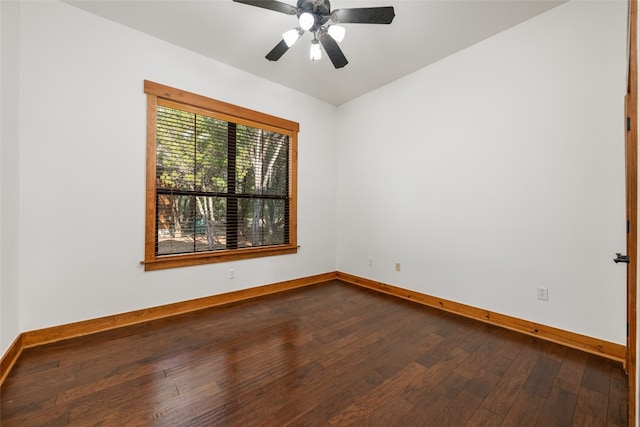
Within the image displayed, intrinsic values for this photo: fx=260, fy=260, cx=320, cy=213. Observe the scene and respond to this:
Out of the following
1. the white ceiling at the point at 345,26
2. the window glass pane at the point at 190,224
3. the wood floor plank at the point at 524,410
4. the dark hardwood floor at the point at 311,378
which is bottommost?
the wood floor plank at the point at 524,410

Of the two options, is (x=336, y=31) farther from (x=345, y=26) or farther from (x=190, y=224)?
(x=190, y=224)

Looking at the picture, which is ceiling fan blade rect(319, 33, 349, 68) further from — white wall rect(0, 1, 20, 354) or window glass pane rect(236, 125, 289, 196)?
white wall rect(0, 1, 20, 354)

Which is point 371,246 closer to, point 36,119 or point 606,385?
point 606,385

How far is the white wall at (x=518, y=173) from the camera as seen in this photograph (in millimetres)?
2059

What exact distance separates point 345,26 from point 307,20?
0.82m

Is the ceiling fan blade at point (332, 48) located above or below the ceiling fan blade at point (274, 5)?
below

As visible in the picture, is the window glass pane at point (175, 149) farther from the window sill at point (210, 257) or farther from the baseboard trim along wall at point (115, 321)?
the baseboard trim along wall at point (115, 321)

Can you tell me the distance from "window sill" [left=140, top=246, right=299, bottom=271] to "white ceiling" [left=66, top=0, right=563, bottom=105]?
2328 mm

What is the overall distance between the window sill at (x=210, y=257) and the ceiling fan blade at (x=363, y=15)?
→ 264 cm

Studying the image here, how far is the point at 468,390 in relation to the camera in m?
1.64

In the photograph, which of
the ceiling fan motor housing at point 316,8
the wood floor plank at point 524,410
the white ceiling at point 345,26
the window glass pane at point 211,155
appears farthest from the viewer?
the window glass pane at point 211,155

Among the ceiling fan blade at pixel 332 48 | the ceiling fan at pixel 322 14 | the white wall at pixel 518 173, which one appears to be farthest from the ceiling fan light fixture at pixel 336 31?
the white wall at pixel 518 173

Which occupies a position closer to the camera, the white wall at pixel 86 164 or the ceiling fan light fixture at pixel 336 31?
the ceiling fan light fixture at pixel 336 31

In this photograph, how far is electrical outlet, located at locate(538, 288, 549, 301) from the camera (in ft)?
7.60
